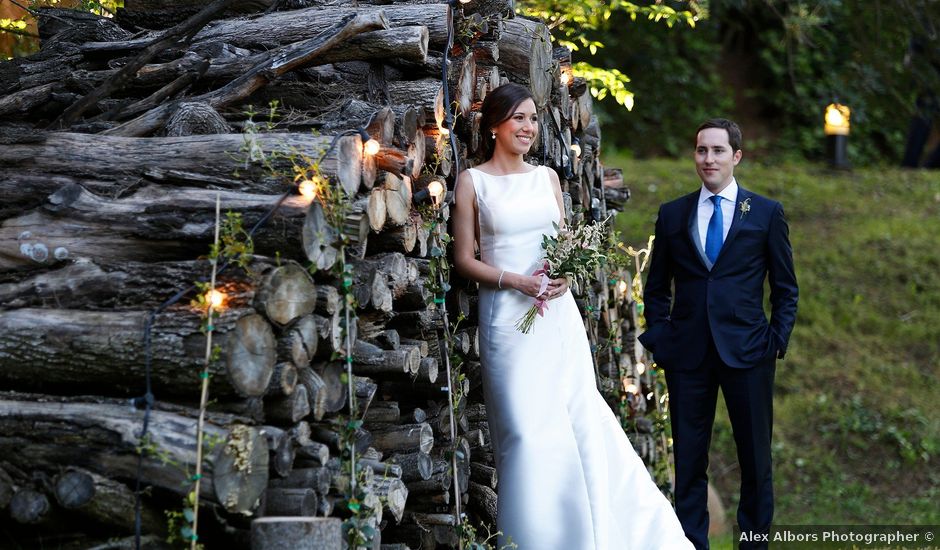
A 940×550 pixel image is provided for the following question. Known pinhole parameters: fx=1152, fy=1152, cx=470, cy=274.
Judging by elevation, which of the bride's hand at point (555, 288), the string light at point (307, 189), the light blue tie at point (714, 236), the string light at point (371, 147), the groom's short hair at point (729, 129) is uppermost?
the string light at point (371, 147)

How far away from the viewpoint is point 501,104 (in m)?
5.52

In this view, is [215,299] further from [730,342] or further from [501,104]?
[730,342]

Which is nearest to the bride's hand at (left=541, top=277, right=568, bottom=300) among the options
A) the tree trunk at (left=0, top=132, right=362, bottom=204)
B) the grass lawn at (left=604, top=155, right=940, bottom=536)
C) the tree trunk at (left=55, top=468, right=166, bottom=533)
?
the tree trunk at (left=0, top=132, right=362, bottom=204)

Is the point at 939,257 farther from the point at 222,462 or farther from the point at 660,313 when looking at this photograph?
the point at 222,462

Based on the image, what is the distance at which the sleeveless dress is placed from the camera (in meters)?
5.34

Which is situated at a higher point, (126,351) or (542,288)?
(126,351)

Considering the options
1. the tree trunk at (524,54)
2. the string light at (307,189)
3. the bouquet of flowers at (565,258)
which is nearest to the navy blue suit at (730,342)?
the bouquet of flowers at (565,258)

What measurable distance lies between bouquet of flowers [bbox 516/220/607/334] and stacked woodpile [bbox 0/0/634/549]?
0.46 m

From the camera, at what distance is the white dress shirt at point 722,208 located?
5781 mm

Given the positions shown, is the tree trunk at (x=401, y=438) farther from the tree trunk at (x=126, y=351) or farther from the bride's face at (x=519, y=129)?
the bride's face at (x=519, y=129)

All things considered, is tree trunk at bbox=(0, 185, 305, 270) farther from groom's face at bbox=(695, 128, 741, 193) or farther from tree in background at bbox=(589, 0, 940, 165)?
tree in background at bbox=(589, 0, 940, 165)

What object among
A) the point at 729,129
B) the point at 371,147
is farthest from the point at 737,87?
the point at 371,147

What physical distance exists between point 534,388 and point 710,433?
105 centimetres

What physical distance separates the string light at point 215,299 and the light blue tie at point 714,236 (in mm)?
2734
